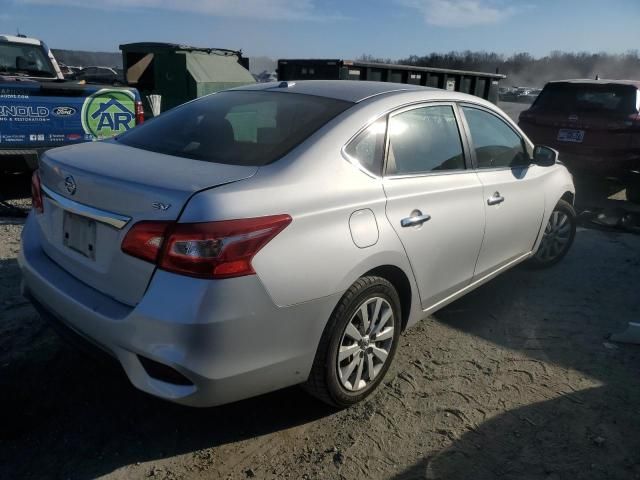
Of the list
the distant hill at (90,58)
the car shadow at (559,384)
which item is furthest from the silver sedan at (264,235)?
the distant hill at (90,58)

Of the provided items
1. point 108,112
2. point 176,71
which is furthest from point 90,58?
point 108,112

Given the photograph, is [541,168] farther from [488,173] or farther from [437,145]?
[437,145]

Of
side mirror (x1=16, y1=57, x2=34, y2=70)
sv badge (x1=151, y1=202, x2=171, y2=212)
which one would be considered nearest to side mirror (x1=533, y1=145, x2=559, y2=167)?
sv badge (x1=151, y1=202, x2=171, y2=212)

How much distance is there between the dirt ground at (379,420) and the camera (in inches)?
95.3

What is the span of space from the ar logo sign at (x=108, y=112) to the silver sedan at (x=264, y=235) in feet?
11.9

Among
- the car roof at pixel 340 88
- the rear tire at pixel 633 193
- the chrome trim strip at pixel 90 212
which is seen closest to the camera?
the chrome trim strip at pixel 90 212

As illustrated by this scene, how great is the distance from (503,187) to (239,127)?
187cm

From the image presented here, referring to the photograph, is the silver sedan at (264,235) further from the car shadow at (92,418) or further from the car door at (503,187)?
the car shadow at (92,418)

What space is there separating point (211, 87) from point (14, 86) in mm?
5906

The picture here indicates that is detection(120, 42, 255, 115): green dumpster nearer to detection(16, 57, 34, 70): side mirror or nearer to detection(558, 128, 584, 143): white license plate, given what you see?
detection(16, 57, 34, 70): side mirror

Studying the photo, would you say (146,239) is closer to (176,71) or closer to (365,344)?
(365,344)

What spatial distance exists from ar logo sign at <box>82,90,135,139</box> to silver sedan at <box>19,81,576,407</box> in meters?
3.62

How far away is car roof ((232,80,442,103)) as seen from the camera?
300 cm

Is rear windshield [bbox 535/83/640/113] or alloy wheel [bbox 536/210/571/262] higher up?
rear windshield [bbox 535/83/640/113]
